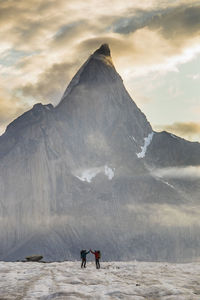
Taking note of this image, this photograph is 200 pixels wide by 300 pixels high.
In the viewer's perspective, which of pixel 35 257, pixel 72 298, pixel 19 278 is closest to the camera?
pixel 72 298

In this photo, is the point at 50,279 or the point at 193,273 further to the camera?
the point at 193,273

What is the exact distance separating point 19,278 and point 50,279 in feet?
13.0

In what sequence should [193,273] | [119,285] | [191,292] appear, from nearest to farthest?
1. [191,292]
2. [119,285]
3. [193,273]

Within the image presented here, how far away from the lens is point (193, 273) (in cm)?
5847

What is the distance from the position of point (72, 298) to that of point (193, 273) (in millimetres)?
24834

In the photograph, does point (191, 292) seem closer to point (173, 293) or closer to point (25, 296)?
point (173, 293)

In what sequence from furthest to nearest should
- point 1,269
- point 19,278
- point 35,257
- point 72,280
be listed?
point 35,257 → point 1,269 → point 19,278 → point 72,280

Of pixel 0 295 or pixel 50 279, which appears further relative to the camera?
pixel 50 279

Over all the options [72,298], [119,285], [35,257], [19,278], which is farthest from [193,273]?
[35,257]

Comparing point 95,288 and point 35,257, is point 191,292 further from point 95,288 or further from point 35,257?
point 35,257

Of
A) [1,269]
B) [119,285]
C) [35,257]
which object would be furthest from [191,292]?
[35,257]

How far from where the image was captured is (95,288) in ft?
141

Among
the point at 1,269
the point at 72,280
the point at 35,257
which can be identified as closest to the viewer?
the point at 72,280

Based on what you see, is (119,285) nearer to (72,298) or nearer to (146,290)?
(146,290)
